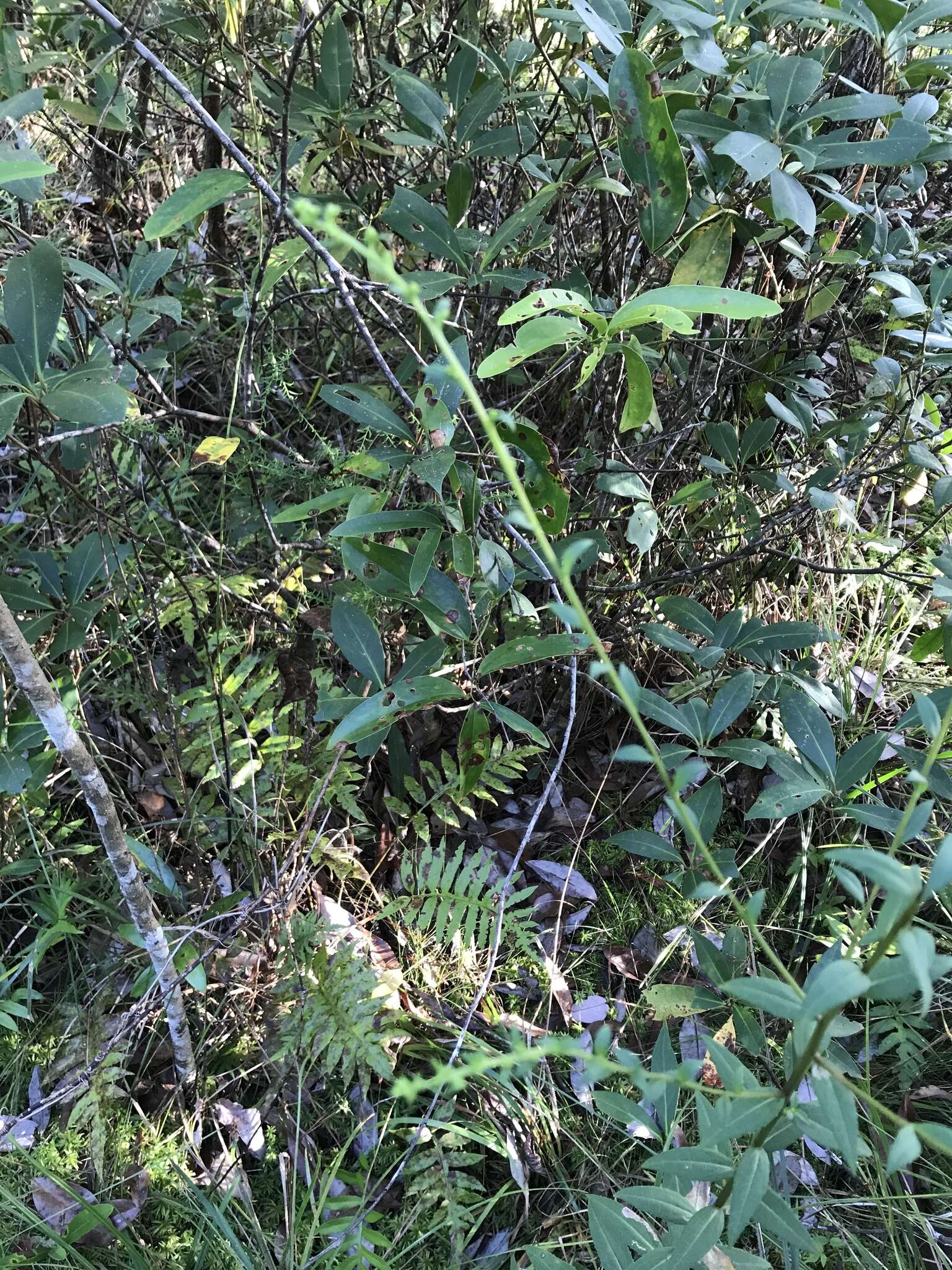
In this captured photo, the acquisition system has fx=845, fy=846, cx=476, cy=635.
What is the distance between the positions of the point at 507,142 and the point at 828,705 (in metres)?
1.34

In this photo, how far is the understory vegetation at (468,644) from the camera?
4.77ft

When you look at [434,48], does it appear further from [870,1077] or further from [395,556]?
[870,1077]

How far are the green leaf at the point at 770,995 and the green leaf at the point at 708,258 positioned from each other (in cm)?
118

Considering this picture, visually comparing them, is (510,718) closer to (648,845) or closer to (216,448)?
(648,845)

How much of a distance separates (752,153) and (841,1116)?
52.6 inches

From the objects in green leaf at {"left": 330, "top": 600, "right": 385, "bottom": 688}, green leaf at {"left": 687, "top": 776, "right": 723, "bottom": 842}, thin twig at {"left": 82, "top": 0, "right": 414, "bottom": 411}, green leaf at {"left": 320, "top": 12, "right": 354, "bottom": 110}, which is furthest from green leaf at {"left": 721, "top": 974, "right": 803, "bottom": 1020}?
green leaf at {"left": 320, "top": 12, "right": 354, "bottom": 110}

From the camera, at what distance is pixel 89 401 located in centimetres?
129

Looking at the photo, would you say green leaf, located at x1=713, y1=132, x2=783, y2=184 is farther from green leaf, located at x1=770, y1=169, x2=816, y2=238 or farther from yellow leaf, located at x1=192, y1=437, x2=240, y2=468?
yellow leaf, located at x1=192, y1=437, x2=240, y2=468

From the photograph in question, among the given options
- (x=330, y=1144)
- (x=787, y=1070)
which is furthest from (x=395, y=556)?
(x=330, y=1144)

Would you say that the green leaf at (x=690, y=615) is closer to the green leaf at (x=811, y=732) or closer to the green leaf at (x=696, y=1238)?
the green leaf at (x=811, y=732)

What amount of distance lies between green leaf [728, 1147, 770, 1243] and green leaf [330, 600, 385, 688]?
0.96m

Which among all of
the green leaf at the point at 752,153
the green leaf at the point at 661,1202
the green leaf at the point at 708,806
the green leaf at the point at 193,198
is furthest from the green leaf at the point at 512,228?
the green leaf at the point at 661,1202

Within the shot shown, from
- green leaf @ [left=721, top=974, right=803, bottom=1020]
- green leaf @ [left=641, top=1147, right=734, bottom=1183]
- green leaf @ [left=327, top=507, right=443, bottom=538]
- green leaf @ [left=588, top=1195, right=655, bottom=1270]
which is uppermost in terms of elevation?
green leaf @ [left=327, top=507, right=443, bottom=538]

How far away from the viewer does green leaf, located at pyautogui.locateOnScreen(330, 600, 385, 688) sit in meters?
1.61
